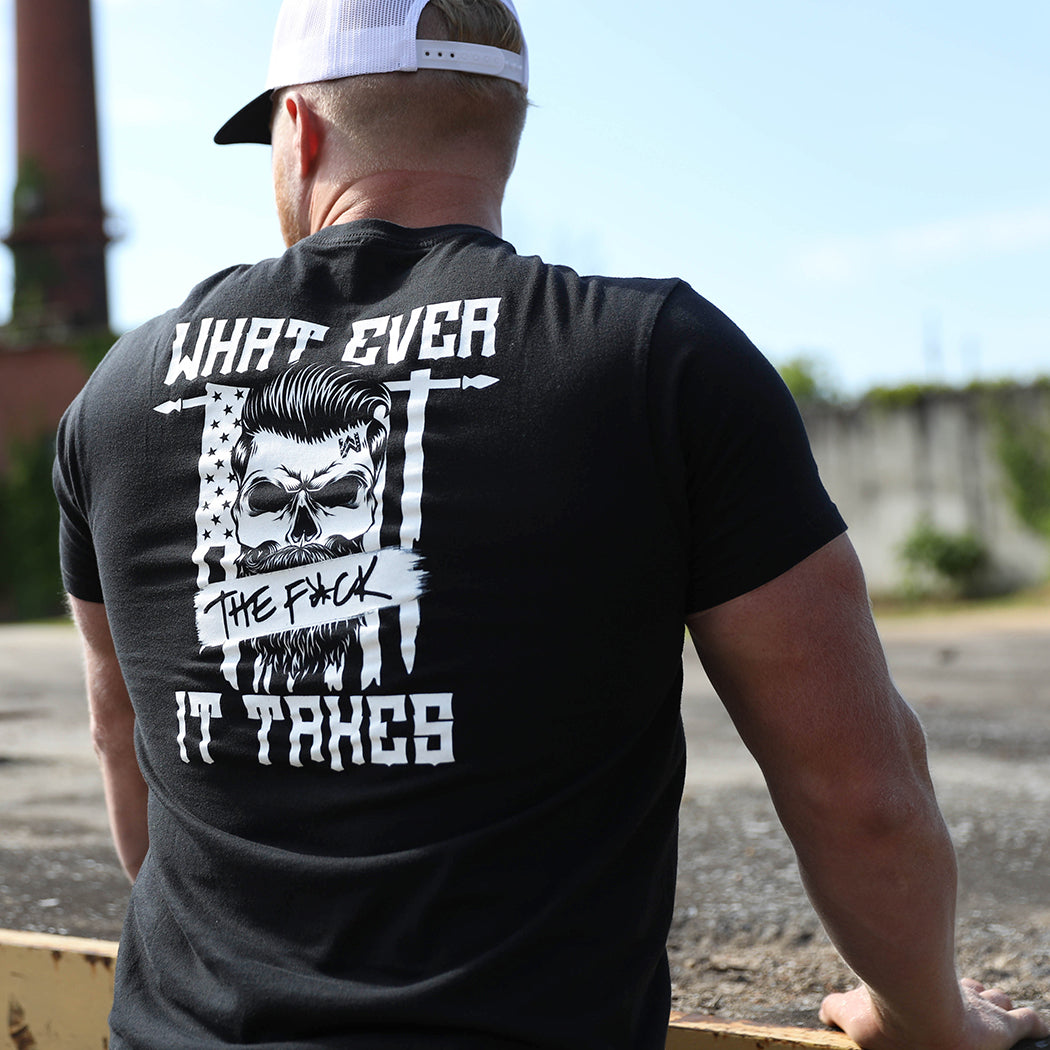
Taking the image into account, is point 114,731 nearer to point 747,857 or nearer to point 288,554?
point 288,554

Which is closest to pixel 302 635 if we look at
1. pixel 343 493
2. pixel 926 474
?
pixel 343 493

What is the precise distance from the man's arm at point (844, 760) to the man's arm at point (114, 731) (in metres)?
0.83

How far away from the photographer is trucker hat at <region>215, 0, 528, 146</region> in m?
1.44

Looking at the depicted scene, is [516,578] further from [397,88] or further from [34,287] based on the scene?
[34,287]

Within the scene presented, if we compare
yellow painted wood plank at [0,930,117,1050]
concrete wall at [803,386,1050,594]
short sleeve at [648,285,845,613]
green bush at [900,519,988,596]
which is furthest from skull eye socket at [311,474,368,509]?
green bush at [900,519,988,596]

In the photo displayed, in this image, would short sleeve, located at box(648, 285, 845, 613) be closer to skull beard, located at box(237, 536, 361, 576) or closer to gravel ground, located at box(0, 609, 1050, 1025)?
skull beard, located at box(237, 536, 361, 576)

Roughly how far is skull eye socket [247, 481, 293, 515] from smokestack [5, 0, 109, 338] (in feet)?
87.5

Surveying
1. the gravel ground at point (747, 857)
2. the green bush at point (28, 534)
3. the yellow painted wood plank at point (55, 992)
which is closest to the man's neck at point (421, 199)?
the yellow painted wood plank at point (55, 992)

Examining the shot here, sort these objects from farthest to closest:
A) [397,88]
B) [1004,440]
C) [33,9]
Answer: [33,9]
[1004,440]
[397,88]

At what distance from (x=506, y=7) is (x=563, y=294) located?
1.56ft

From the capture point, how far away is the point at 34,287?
27.1 metres

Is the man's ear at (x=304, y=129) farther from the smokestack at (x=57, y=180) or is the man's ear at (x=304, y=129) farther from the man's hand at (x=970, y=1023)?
the smokestack at (x=57, y=180)

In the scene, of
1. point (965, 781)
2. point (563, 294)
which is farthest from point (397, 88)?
point (965, 781)

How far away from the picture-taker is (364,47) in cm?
146
